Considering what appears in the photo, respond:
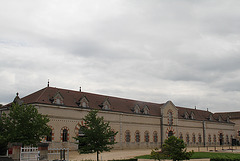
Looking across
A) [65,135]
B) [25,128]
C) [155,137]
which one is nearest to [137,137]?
[155,137]

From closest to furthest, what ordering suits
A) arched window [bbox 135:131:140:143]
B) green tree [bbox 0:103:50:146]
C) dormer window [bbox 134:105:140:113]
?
green tree [bbox 0:103:50:146]
arched window [bbox 135:131:140:143]
dormer window [bbox 134:105:140:113]

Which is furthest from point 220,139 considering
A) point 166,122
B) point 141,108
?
point 141,108

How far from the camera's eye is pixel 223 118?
269 ft

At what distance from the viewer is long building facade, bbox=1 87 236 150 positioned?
39719 mm

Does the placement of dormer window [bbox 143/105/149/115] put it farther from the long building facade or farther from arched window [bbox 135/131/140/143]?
arched window [bbox 135/131/140/143]

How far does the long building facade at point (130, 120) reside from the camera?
39.7 m

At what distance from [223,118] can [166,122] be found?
31.2 m

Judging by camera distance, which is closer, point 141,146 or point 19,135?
point 19,135

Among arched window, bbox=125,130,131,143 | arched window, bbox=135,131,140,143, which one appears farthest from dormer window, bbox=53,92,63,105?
arched window, bbox=135,131,140,143

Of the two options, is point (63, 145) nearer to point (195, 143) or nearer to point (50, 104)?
point (50, 104)

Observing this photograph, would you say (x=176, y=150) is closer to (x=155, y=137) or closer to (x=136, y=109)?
(x=136, y=109)

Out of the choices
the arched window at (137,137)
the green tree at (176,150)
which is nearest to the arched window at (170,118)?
the arched window at (137,137)

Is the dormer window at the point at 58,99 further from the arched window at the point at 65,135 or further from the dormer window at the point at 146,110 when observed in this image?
the dormer window at the point at 146,110

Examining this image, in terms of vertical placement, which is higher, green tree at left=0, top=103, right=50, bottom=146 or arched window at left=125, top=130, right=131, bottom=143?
green tree at left=0, top=103, right=50, bottom=146
